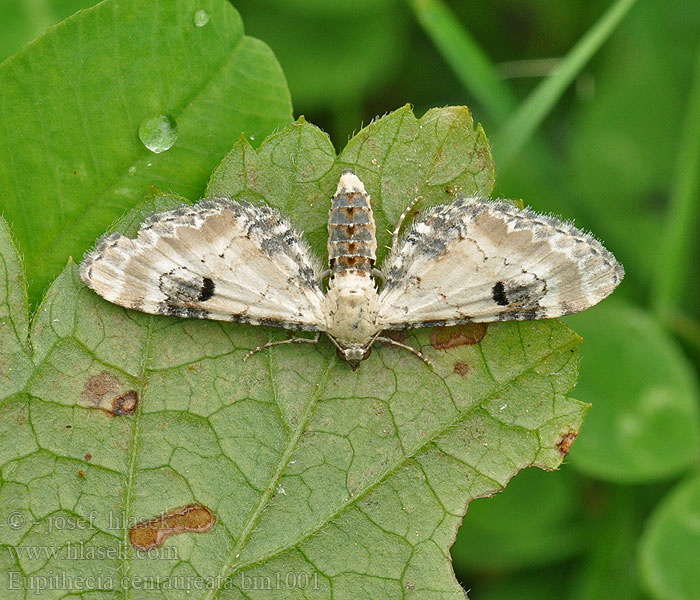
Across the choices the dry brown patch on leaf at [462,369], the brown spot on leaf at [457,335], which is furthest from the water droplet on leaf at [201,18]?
the dry brown patch on leaf at [462,369]

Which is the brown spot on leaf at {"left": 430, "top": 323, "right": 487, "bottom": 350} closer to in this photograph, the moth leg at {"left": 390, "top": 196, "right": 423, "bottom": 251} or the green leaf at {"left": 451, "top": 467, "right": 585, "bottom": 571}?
the moth leg at {"left": 390, "top": 196, "right": 423, "bottom": 251}

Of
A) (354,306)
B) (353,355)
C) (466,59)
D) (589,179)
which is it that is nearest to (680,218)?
(589,179)

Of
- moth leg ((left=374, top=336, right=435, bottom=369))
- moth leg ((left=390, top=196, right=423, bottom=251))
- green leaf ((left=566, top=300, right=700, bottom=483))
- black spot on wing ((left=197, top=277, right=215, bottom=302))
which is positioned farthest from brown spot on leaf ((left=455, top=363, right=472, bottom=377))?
green leaf ((left=566, top=300, right=700, bottom=483))

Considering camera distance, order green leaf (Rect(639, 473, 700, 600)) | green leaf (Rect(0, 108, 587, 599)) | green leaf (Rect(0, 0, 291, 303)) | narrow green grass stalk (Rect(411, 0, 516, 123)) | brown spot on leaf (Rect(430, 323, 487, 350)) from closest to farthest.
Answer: green leaf (Rect(0, 108, 587, 599)) < green leaf (Rect(0, 0, 291, 303)) < brown spot on leaf (Rect(430, 323, 487, 350)) < green leaf (Rect(639, 473, 700, 600)) < narrow green grass stalk (Rect(411, 0, 516, 123))

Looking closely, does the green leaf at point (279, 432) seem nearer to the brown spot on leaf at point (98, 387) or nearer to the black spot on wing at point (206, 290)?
the brown spot on leaf at point (98, 387)

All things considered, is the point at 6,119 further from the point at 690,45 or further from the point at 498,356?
the point at 690,45

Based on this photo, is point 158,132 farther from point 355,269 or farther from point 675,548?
point 675,548
